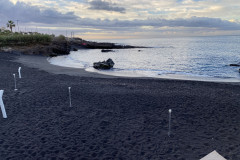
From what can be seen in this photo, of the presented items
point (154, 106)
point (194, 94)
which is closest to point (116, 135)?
point (154, 106)

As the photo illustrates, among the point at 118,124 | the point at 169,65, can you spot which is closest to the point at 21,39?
the point at 169,65

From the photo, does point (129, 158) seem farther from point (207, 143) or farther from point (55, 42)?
point (55, 42)

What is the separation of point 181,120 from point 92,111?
16.5 ft

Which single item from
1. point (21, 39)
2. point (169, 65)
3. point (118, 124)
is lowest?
point (118, 124)

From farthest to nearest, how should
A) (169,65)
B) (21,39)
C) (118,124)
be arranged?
(21,39) → (169,65) → (118,124)

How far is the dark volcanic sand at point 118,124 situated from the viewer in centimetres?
698

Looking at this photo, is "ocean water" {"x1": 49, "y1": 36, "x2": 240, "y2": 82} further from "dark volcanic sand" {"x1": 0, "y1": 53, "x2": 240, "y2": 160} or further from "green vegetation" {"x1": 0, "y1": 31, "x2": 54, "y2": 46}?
"green vegetation" {"x1": 0, "y1": 31, "x2": 54, "y2": 46}

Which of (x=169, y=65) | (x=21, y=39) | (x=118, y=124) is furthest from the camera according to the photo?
(x=21, y=39)

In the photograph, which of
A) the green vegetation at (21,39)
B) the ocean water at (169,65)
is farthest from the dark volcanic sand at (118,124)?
the green vegetation at (21,39)

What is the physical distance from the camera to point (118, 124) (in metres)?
9.43

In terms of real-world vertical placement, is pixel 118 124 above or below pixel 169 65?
below

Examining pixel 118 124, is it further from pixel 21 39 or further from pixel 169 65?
pixel 21 39

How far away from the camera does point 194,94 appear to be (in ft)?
49.0

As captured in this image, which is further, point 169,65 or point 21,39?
point 21,39
